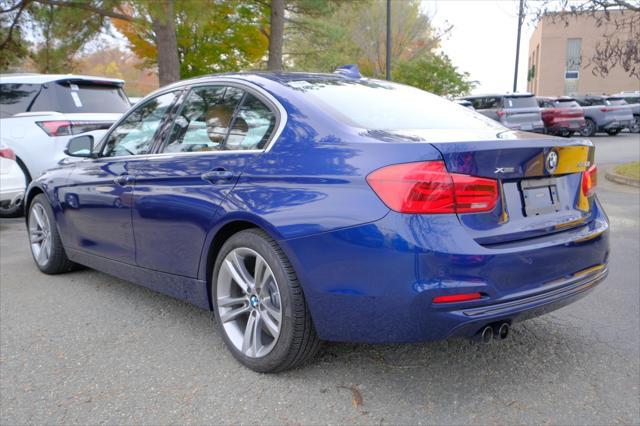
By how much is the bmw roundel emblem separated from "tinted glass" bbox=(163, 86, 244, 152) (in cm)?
170

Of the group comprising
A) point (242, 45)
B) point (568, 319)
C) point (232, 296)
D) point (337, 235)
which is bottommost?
point (568, 319)

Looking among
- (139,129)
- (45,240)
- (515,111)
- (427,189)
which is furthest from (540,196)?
(515,111)

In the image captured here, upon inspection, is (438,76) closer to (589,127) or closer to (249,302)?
(589,127)

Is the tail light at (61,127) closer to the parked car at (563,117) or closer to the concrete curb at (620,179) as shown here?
the concrete curb at (620,179)

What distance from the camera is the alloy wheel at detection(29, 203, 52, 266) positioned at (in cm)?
504

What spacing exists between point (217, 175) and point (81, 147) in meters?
1.86

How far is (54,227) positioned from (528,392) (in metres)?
3.88

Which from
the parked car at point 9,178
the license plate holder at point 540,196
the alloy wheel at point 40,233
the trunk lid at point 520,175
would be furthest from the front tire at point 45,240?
the license plate holder at point 540,196

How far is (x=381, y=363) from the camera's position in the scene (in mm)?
3215

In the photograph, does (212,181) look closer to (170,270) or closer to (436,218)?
(170,270)

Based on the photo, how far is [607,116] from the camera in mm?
23953

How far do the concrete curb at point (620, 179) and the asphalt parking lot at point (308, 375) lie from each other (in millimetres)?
7109

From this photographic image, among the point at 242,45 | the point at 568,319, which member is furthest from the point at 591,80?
the point at 568,319

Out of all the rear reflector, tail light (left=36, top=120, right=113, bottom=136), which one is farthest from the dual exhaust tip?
tail light (left=36, top=120, right=113, bottom=136)
